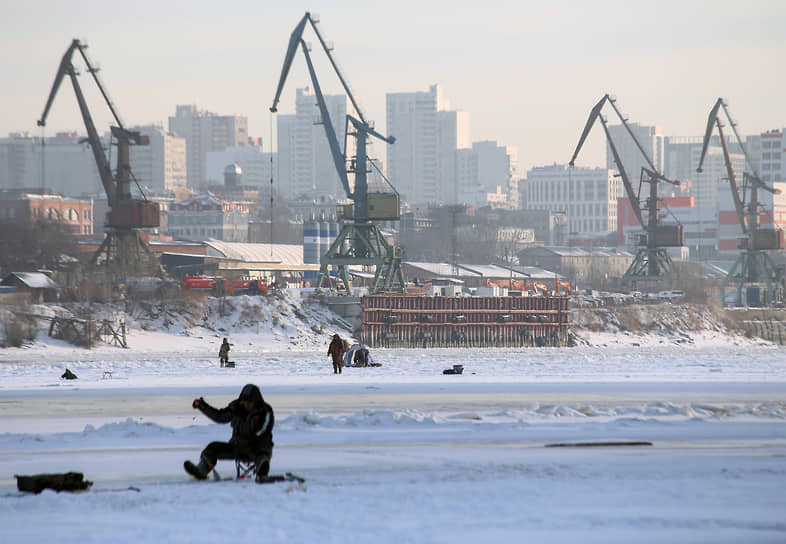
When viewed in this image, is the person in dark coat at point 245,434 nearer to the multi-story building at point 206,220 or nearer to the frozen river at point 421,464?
the frozen river at point 421,464

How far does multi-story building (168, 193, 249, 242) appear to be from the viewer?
194750 mm

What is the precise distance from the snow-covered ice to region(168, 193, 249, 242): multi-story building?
165887 mm

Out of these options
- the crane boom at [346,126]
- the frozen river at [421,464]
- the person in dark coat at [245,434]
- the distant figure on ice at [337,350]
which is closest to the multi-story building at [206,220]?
the crane boom at [346,126]

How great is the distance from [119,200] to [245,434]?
239ft

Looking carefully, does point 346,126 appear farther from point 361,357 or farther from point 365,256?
point 361,357

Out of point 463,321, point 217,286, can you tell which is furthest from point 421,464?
point 217,286

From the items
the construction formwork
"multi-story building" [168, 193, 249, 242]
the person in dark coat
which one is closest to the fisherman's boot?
the person in dark coat

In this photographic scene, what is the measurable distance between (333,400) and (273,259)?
4138 inches

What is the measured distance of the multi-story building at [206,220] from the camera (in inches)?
7667

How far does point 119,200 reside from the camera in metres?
83.2

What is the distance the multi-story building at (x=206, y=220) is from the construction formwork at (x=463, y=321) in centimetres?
12414

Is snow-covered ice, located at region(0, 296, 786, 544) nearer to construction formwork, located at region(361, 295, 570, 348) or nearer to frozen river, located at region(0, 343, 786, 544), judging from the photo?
frozen river, located at region(0, 343, 786, 544)

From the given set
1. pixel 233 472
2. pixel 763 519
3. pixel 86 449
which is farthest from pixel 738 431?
pixel 86 449

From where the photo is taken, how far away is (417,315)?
72125 mm
